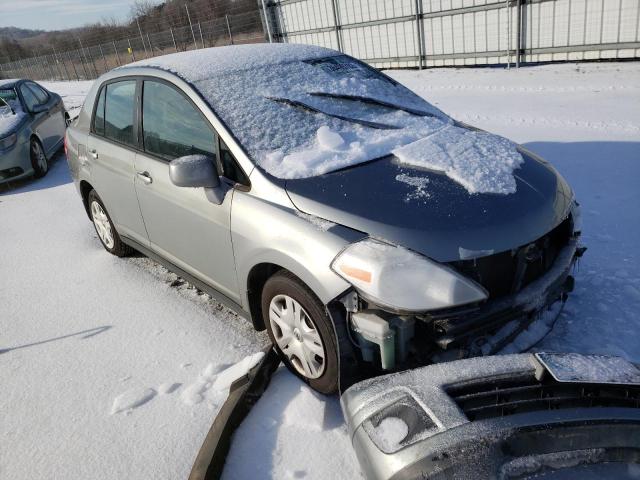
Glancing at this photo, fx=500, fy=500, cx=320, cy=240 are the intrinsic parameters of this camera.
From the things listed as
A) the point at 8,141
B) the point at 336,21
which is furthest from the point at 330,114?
the point at 336,21

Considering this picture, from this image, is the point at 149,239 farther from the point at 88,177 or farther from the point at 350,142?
the point at 350,142

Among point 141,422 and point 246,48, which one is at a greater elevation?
point 246,48

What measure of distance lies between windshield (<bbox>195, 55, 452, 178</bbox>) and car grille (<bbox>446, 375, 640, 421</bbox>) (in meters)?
1.30

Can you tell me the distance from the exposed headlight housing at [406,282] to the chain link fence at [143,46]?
1565cm

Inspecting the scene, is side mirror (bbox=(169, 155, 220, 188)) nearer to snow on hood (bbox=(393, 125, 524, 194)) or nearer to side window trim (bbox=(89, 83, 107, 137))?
snow on hood (bbox=(393, 125, 524, 194))

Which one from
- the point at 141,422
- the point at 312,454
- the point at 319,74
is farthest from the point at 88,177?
the point at 312,454

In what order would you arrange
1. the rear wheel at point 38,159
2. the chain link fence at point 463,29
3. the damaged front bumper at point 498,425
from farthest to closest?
1. the chain link fence at point 463,29
2. the rear wheel at point 38,159
3. the damaged front bumper at point 498,425

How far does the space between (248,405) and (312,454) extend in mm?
453

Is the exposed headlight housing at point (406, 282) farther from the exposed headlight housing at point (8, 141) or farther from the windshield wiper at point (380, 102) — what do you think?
the exposed headlight housing at point (8, 141)

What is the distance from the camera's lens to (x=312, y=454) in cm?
224

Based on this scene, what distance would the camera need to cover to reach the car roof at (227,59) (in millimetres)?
3143

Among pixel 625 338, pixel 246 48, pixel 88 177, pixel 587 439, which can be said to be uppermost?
pixel 246 48

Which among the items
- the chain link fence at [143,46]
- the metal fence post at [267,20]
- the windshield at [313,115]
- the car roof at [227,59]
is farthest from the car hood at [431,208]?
the chain link fence at [143,46]

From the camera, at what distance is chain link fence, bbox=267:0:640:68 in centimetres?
917
